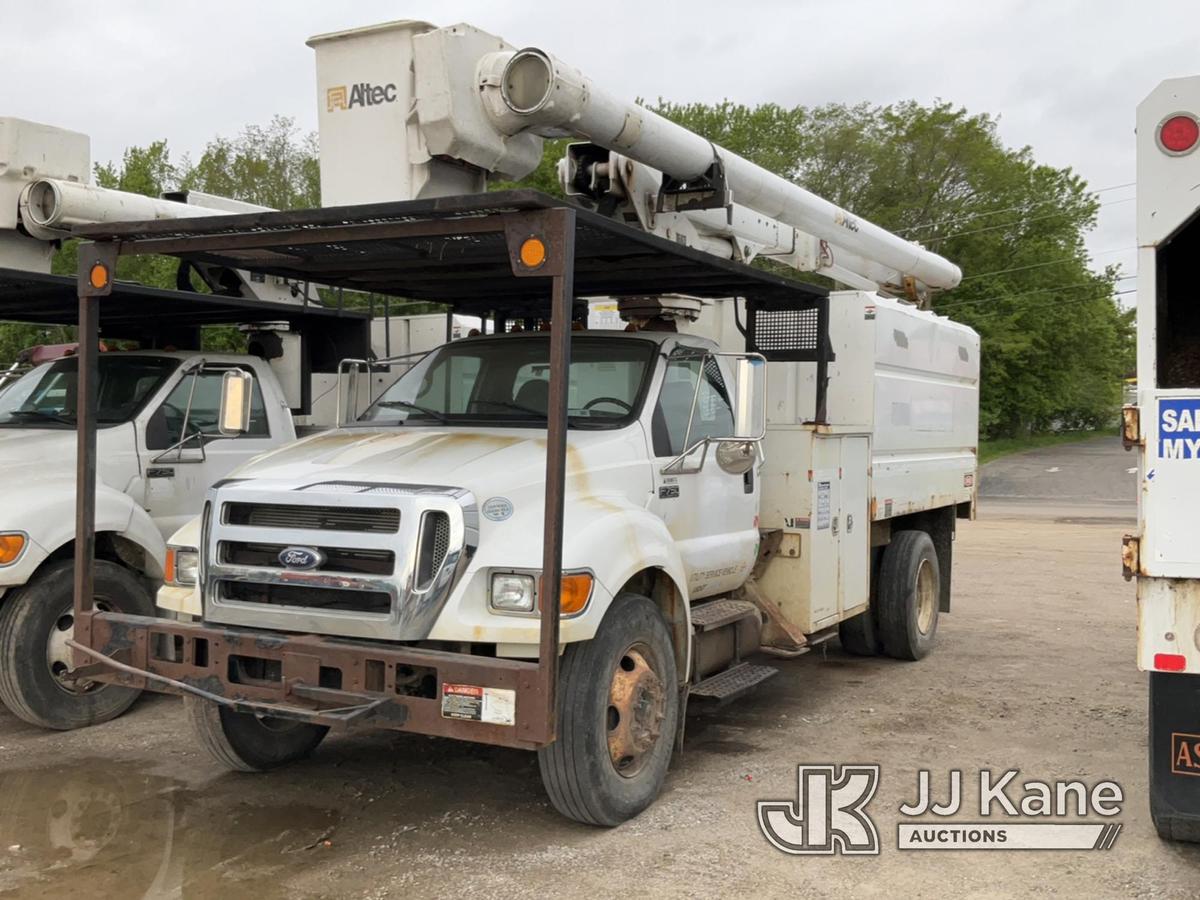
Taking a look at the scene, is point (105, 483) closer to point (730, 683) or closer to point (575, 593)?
point (575, 593)

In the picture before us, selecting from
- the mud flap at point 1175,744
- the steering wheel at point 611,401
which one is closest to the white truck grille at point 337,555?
the steering wheel at point 611,401

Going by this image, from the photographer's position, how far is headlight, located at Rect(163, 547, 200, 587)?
541 cm

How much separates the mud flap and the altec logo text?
408 centimetres

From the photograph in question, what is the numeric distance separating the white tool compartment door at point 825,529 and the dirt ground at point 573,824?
0.70 m

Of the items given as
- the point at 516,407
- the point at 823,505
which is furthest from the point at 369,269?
the point at 823,505

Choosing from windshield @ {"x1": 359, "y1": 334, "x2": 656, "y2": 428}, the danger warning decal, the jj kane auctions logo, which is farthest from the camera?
windshield @ {"x1": 359, "y1": 334, "x2": 656, "y2": 428}

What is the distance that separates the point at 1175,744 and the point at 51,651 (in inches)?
225

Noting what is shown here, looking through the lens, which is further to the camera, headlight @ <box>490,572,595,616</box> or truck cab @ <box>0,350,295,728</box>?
truck cab @ <box>0,350,295,728</box>

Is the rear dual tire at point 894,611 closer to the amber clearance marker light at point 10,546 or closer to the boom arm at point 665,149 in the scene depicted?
the boom arm at point 665,149

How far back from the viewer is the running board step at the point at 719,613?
242 inches

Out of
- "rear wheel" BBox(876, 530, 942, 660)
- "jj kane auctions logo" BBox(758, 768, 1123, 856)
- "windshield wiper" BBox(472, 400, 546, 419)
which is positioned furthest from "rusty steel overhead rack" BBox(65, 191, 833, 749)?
"rear wheel" BBox(876, 530, 942, 660)

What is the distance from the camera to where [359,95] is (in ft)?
18.0

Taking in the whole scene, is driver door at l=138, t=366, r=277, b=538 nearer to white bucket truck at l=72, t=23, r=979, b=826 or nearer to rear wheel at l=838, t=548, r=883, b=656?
white bucket truck at l=72, t=23, r=979, b=826

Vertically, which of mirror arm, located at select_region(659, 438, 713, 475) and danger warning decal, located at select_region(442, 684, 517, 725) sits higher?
mirror arm, located at select_region(659, 438, 713, 475)
